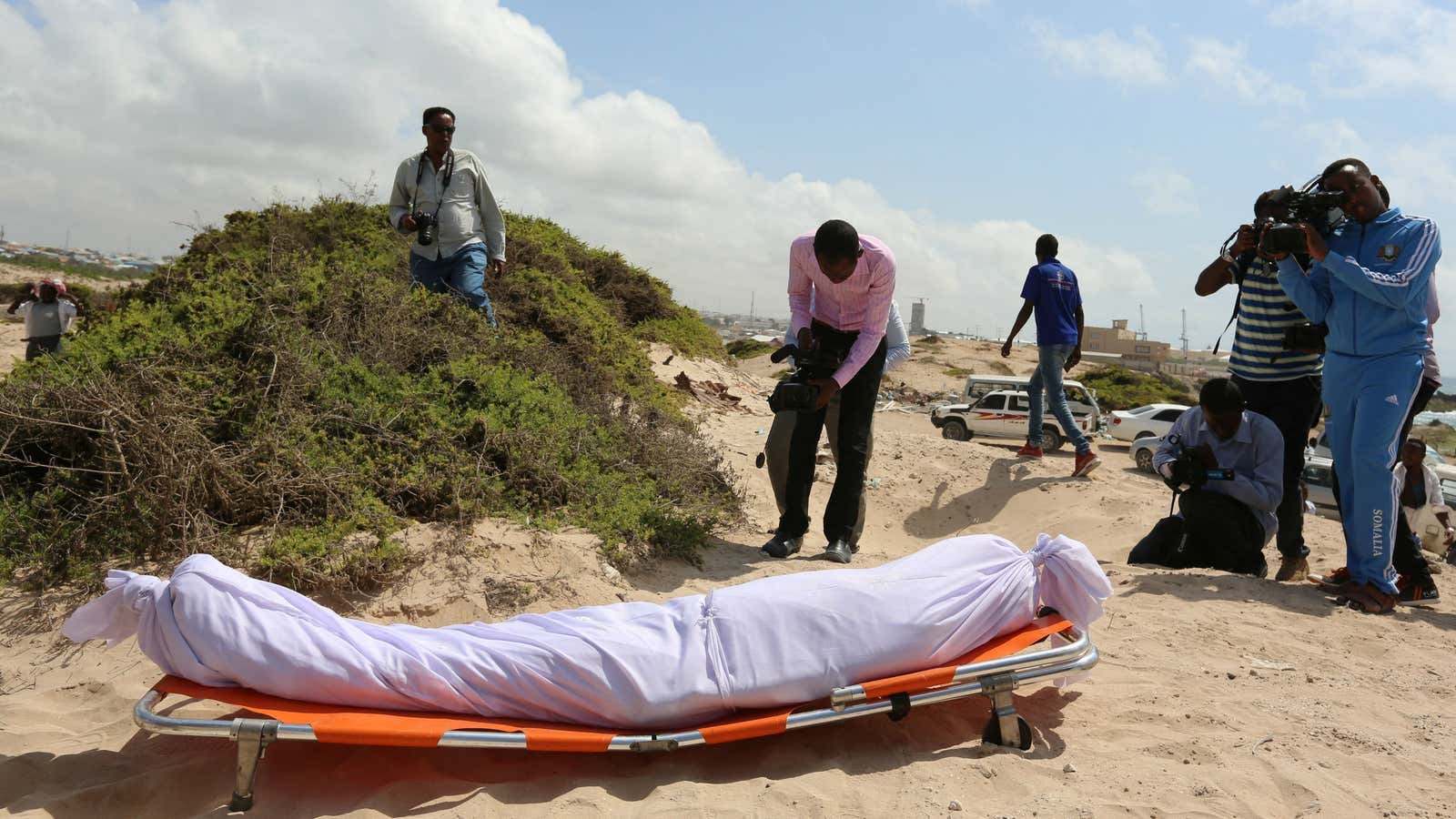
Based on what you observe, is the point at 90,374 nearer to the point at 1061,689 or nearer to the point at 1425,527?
the point at 1061,689

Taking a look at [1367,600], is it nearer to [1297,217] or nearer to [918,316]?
[1297,217]

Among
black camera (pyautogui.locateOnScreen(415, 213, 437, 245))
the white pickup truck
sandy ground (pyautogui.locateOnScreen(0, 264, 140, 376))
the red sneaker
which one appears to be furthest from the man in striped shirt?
the white pickup truck

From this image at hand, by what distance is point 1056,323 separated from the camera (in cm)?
748

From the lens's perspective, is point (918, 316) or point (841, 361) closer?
point (841, 361)

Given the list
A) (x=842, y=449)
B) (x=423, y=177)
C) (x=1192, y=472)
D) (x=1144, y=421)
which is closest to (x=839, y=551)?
(x=842, y=449)

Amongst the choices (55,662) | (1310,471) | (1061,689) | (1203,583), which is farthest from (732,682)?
(1310,471)

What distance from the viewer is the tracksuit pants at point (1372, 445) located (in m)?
4.17

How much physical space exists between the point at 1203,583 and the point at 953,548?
84.0 inches

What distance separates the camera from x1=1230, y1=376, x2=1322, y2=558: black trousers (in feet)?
16.0

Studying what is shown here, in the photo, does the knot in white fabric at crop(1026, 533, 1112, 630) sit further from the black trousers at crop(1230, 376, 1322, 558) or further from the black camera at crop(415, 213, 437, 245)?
the black camera at crop(415, 213, 437, 245)

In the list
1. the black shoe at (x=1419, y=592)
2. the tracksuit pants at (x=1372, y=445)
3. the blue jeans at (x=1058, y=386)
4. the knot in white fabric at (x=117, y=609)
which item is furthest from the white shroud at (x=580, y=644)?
the blue jeans at (x=1058, y=386)

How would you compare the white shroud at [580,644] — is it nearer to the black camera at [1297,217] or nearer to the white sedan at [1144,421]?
the black camera at [1297,217]

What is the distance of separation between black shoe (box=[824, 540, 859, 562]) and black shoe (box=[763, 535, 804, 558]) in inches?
7.7

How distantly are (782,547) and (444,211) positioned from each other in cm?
332
